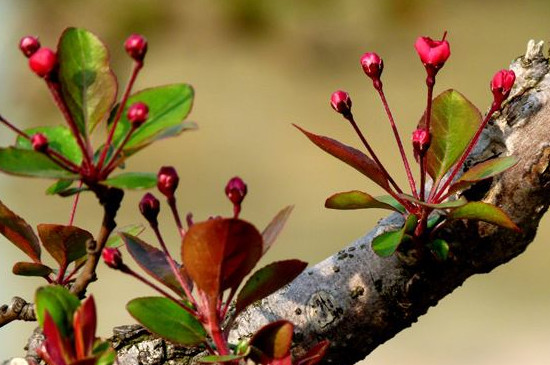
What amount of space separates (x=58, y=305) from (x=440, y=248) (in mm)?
254

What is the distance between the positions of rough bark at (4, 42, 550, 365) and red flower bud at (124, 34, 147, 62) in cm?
24

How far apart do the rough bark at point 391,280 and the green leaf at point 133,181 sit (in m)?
0.20

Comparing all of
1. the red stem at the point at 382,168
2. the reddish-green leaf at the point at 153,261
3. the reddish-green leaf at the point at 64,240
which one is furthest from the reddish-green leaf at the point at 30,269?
the red stem at the point at 382,168

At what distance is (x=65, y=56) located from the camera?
42 cm

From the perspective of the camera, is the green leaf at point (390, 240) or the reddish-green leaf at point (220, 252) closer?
the reddish-green leaf at point (220, 252)

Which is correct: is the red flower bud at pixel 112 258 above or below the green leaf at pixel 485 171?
above

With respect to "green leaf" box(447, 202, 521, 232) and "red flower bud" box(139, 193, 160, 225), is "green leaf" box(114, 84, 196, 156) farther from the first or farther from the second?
"green leaf" box(447, 202, 521, 232)

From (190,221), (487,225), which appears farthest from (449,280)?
(190,221)

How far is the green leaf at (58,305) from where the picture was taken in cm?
40

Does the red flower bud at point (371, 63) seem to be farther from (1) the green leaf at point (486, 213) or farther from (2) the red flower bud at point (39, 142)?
(2) the red flower bud at point (39, 142)

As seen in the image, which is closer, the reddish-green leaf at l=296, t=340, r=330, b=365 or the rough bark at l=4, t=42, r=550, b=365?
the reddish-green leaf at l=296, t=340, r=330, b=365

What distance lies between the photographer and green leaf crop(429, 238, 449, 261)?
21.6 inches

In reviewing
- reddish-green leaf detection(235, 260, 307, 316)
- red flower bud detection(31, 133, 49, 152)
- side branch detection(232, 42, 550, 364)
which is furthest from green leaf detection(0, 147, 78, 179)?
side branch detection(232, 42, 550, 364)

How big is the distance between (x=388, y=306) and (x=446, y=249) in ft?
0.20
